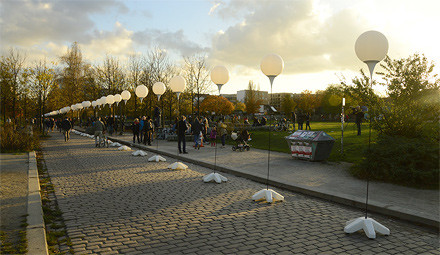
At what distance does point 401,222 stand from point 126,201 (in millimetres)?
5294

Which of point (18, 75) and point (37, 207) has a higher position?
point (18, 75)

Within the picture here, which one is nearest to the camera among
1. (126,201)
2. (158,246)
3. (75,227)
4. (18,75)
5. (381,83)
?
(158,246)

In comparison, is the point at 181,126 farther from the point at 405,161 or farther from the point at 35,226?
the point at 35,226

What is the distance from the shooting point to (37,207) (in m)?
5.85

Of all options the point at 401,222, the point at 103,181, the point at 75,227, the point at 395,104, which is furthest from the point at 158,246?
the point at 395,104

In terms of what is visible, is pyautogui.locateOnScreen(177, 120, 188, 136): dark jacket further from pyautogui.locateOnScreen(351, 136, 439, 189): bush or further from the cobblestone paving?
pyautogui.locateOnScreen(351, 136, 439, 189): bush

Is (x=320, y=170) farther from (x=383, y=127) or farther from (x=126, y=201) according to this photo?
(x=126, y=201)

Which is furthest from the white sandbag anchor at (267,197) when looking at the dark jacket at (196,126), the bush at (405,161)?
the dark jacket at (196,126)

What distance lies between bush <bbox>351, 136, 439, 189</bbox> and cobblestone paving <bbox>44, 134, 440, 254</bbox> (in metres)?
2.51

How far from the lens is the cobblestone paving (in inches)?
171

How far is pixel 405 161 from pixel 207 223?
560cm

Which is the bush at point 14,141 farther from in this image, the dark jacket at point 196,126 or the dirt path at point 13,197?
the dark jacket at point 196,126

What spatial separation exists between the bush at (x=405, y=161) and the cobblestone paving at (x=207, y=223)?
2506 mm

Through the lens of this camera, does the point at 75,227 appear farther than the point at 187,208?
No
